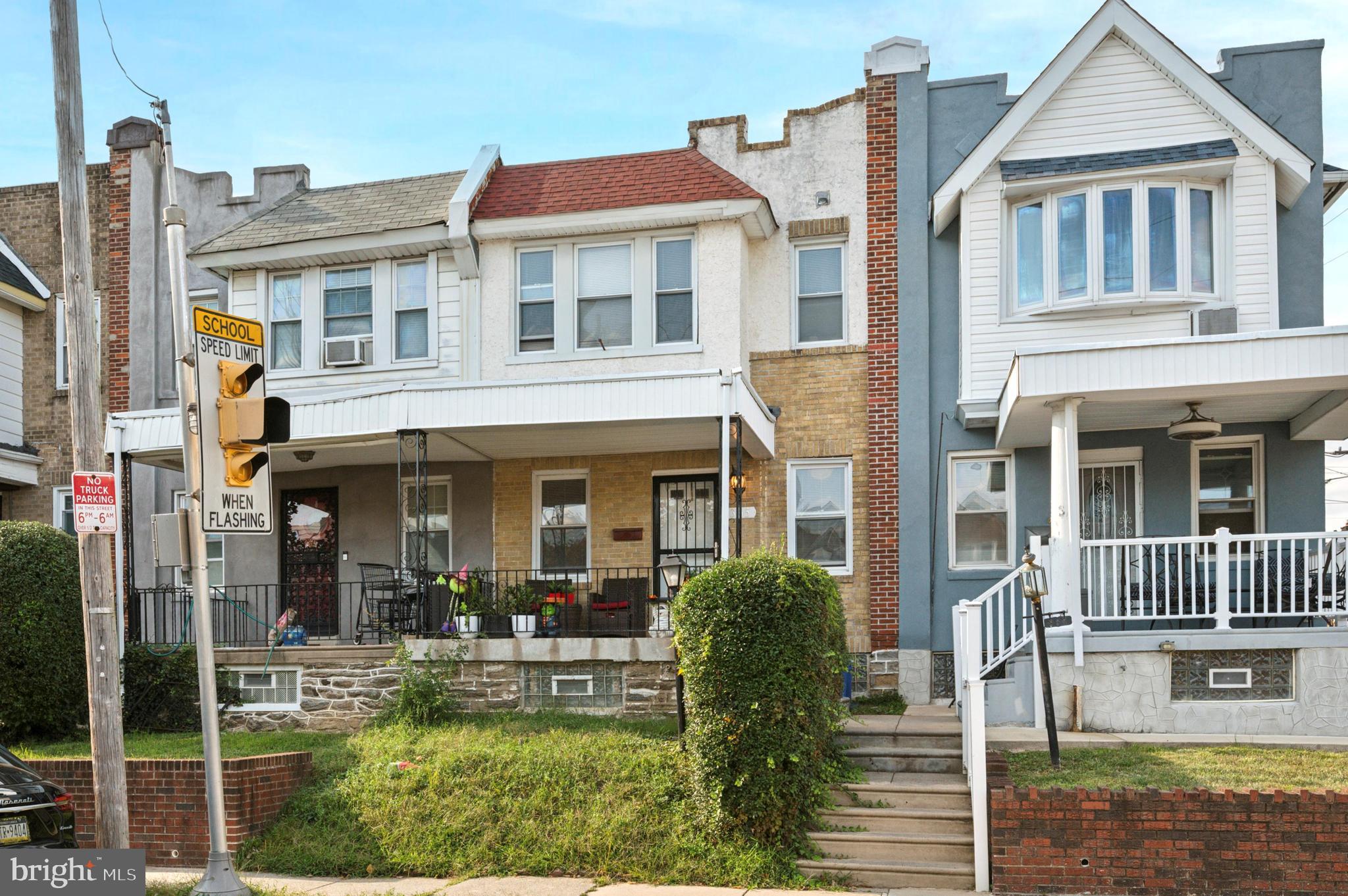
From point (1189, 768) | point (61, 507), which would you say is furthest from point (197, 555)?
point (61, 507)

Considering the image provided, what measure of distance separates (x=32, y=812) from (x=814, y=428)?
415 inches

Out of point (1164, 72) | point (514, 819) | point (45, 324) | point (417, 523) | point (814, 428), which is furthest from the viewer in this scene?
point (45, 324)

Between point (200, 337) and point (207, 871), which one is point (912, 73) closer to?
point (200, 337)

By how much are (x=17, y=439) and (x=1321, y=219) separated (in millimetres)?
19480

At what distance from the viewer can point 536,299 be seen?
1698cm

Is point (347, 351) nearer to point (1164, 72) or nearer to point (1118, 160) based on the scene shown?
point (1118, 160)

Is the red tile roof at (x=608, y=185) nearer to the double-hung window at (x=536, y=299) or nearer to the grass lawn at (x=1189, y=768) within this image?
the double-hung window at (x=536, y=299)

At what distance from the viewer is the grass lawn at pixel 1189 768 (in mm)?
9336

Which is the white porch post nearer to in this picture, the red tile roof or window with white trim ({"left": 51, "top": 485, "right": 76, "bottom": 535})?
the red tile roof

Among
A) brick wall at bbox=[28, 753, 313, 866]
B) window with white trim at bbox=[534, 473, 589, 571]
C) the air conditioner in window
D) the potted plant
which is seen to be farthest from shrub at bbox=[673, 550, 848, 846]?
the air conditioner in window

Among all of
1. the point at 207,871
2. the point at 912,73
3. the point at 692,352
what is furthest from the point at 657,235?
the point at 207,871

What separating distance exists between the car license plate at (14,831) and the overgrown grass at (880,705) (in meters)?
8.29

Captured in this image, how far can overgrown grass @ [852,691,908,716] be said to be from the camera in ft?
46.3

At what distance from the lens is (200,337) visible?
834cm
